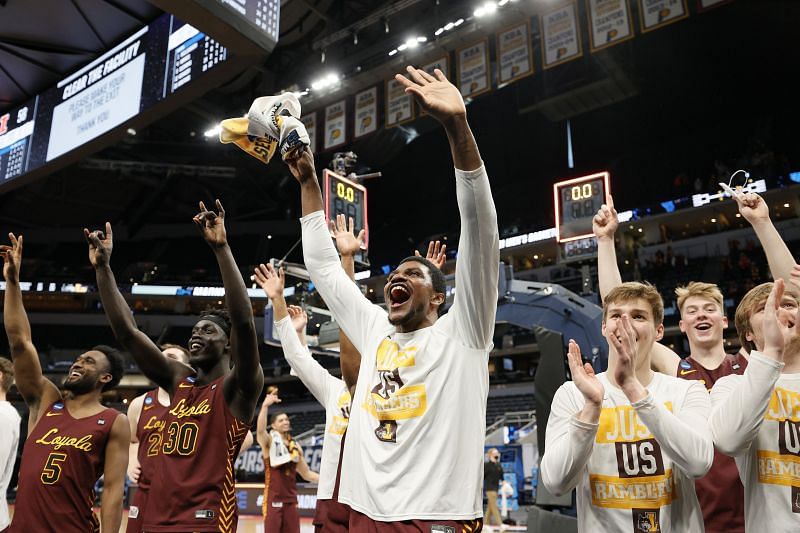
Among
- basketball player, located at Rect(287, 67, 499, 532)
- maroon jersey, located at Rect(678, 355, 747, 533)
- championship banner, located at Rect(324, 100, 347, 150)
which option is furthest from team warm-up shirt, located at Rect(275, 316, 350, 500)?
championship banner, located at Rect(324, 100, 347, 150)

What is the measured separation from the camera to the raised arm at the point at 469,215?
89.6 inches

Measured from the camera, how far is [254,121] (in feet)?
10.6

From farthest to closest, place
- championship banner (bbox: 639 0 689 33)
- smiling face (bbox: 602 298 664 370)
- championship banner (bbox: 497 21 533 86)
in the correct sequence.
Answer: championship banner (bbox: 497 21 533 86) → championship banner (bbox: 639 0 689 33) → smiling face (bbox: 602 298 664 370)

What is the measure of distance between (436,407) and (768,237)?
2.14 m

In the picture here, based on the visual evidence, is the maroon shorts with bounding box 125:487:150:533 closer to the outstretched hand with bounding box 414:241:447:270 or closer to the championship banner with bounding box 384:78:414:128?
the outstretched hand with bounding box 414:241:447:270

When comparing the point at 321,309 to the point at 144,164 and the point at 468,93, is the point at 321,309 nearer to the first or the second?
the point at 468,93

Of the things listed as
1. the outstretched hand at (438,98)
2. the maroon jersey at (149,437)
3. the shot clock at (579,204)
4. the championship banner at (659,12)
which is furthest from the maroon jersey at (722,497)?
the championship banner at (659,12)

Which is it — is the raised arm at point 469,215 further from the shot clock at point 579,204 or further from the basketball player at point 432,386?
the shot clock at point 579,204

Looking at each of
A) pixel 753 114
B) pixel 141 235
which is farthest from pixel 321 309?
pixel 141 235

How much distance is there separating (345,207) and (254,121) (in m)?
5.94

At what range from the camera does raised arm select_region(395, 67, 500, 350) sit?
2.28 meters

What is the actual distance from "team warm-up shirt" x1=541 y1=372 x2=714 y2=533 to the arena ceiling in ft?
41.3

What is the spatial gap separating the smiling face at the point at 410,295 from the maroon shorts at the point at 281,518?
20.8 feet

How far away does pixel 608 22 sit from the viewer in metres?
12.1
